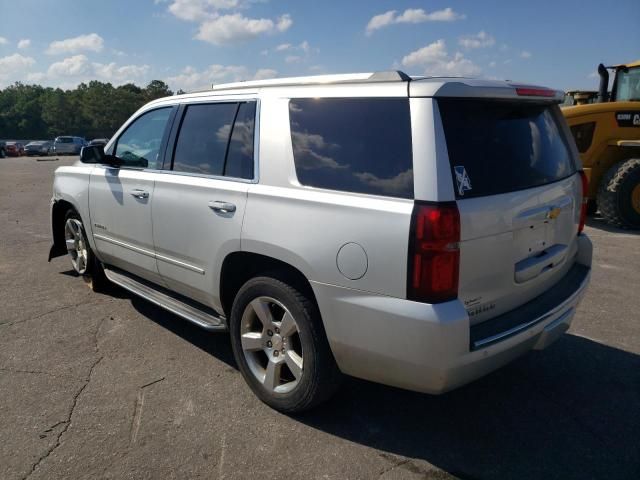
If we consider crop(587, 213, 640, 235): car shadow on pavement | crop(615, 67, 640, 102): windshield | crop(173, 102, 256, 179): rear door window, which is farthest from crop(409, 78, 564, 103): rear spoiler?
crop(615, 67, 640, 102): windshield

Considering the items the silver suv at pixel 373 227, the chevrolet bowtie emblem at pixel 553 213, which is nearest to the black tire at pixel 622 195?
the silver suv at pixel 373 227

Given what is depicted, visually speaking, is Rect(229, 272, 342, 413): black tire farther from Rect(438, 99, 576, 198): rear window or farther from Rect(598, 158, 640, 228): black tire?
Rect(598, 158, 640, 228): black tire

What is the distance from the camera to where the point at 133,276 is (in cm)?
458

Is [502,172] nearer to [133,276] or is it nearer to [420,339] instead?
[420,339]

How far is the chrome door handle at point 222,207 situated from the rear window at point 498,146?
1.41 meters

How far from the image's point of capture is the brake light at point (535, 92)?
2834mm

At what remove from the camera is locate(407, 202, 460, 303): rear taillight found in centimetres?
235

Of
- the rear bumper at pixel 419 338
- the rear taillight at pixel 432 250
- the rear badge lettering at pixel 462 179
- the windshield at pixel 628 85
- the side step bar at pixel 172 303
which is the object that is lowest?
the side step bar at pixel 172 303

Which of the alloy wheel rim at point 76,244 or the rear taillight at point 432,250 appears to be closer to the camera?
the rear taillight at point 432,250

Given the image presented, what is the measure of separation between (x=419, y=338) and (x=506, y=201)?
848mm

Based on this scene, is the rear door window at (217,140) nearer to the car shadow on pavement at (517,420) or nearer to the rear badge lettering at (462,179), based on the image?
the rear badge lettering at (462,179)

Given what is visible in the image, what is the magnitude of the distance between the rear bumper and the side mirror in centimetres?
264

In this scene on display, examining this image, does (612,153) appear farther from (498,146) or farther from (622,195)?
(498,146)

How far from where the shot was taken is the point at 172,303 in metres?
3.88
